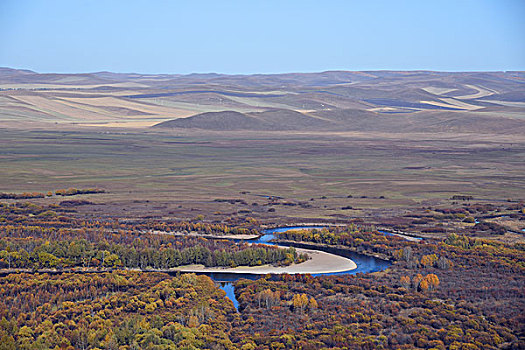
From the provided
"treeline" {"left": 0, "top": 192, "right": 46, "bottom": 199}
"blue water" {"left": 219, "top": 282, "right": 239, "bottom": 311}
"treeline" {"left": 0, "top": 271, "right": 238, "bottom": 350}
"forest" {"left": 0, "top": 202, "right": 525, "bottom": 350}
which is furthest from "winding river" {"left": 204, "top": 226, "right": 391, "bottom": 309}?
"treeline" {"left": 0, "top": 192, "right": 46, "bottom": 199}

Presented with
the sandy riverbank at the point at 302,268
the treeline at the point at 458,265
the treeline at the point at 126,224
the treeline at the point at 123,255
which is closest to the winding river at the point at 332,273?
the sandy riverbank at the point at 302,268

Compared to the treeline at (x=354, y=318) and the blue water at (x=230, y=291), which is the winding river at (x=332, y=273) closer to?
the blue water at (x=230, y=291)

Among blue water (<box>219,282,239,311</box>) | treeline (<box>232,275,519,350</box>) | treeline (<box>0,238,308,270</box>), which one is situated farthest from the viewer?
treeline (<box>0,238,308,270</box>)

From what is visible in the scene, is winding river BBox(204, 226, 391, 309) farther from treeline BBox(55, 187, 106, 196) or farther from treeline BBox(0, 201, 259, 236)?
treeline BBox(55, 187, 106, 196)

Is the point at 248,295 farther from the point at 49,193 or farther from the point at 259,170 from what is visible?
the point at 259,170

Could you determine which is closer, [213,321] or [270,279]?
[213,321]

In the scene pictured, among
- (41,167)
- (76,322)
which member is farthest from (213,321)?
(41,167)

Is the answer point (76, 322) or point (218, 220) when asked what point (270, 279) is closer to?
point (76, 322)
